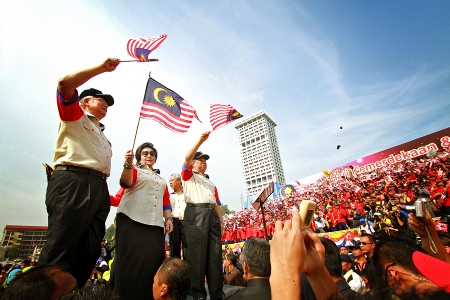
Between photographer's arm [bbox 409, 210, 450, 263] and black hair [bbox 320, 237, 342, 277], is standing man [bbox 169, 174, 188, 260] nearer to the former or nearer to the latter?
black hair [bbox 320, 237, 342, 277]

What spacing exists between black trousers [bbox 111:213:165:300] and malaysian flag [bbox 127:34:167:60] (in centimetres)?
234

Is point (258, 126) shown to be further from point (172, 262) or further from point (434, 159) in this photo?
point (172, 262)

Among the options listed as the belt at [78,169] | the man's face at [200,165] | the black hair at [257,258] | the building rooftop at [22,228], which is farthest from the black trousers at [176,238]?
the building rooftop at [22,228]

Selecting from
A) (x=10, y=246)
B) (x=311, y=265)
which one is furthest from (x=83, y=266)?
(x=10, y=246)

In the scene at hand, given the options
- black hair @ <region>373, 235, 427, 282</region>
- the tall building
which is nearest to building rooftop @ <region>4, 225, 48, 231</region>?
the tall building

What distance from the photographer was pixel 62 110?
1.95 m

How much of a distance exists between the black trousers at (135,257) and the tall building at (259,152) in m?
94.7

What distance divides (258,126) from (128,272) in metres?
104

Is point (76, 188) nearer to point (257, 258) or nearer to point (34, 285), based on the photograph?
point (34, 285)

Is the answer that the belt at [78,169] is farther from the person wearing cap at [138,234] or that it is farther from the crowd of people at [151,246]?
the person wearing cap at [138,234]

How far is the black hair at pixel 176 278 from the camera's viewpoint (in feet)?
6.85

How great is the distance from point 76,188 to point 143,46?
2515 millimetres

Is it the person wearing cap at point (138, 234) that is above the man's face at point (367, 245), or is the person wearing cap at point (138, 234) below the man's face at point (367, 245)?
above

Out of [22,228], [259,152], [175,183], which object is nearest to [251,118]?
[259,152]
